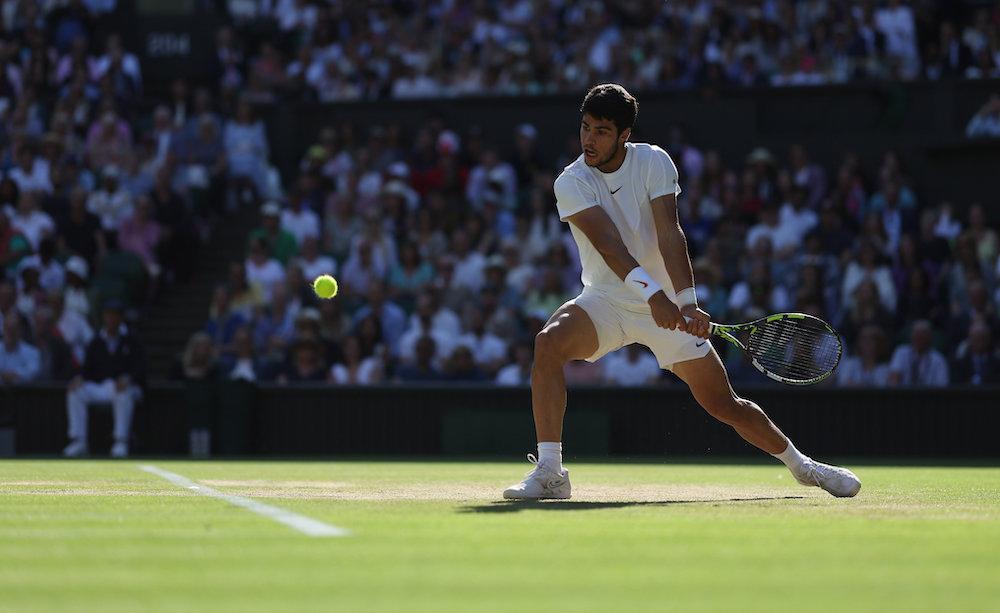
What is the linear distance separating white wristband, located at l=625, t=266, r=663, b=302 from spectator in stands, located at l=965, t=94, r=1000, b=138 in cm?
1314

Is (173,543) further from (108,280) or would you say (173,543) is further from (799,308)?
(108,280)

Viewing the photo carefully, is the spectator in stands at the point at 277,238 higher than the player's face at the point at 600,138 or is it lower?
higher

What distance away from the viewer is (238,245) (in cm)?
2186

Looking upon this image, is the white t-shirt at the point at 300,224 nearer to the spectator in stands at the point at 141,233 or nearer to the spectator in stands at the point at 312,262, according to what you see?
the spectator in stands at the point at 312,262

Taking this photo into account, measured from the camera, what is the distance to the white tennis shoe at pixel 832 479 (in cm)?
844

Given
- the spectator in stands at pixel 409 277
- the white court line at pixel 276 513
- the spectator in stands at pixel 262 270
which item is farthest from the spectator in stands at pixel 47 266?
the white court line at pixel 276 513

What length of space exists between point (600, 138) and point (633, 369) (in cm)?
975

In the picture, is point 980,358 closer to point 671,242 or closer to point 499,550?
point 671,242

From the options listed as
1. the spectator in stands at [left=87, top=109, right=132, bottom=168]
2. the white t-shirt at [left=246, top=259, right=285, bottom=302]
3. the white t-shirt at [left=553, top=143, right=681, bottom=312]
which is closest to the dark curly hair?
the white t-shirt at [left=553, top=143, right=681, bottom=312]

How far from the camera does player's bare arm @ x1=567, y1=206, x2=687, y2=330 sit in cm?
797

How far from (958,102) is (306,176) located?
8166 mm

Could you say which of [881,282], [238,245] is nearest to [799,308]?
[881,282]

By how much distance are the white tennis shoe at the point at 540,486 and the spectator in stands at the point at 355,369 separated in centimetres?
985

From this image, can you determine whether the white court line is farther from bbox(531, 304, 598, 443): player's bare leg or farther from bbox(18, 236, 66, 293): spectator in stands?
bbox(18, 236, 66, 293): spectator in stands
